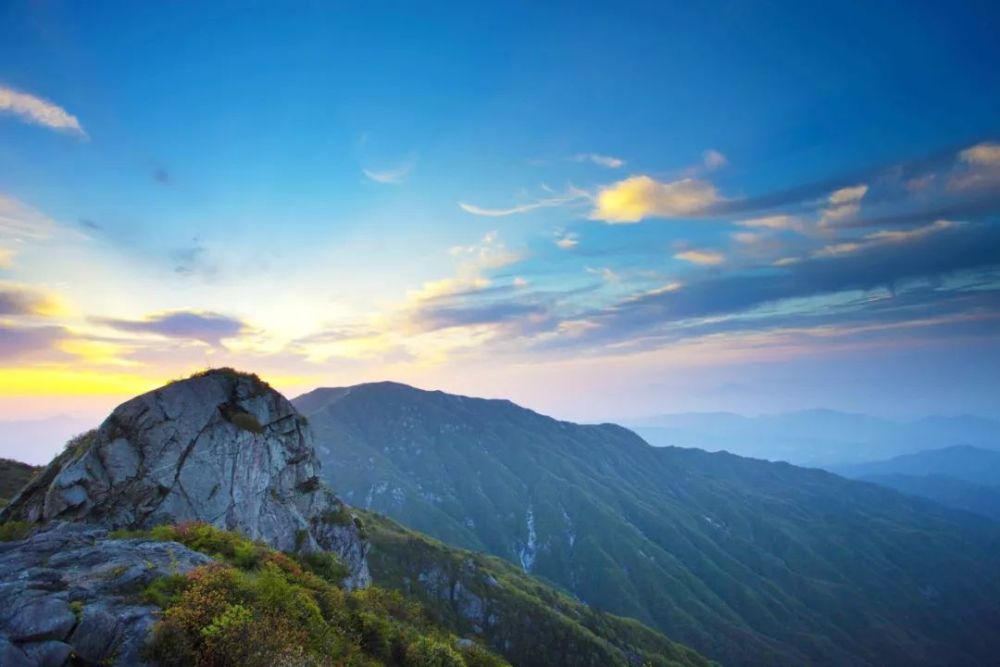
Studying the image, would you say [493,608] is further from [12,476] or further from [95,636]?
[95,636]

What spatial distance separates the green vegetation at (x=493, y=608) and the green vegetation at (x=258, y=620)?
348ft

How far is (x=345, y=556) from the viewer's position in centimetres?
4912

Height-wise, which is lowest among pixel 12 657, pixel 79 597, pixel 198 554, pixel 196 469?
pixel 198 554

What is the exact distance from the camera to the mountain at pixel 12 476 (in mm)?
48362

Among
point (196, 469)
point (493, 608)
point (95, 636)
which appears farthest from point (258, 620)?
point (493, 608)

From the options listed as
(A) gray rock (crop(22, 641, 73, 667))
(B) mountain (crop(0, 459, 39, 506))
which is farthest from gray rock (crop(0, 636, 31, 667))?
(B) mountain (crop(0, 459, 39, 506))

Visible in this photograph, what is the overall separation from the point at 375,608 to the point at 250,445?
62.9 feet

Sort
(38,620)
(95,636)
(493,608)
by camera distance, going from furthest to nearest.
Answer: (493,608)
(95,636)
(38,620)

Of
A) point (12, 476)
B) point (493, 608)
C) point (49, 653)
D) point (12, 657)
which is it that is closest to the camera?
point (12, 657)

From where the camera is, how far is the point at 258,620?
1575 cm

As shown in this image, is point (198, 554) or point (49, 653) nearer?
point (49, 653)

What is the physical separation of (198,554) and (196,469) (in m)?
15.3

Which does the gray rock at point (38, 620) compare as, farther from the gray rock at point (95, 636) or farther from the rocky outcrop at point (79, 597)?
the gray rock at point (95, 636)

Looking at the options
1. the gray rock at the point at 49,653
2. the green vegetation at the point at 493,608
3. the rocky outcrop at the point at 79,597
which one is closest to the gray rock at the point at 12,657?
the rocky outcrop at the point at 79,597
